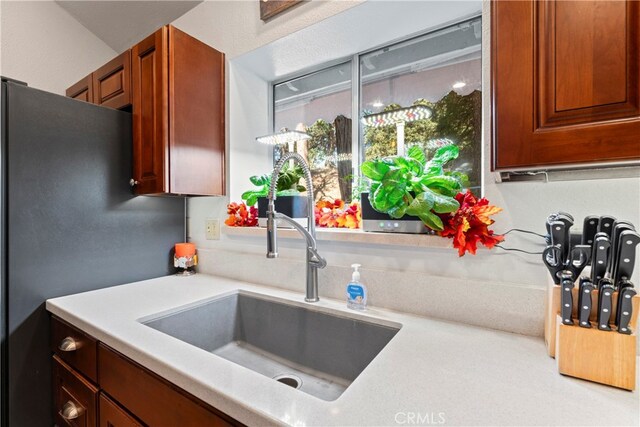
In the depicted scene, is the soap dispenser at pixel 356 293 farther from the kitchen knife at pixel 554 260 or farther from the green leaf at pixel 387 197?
the kitchen knife at pixel 554 260

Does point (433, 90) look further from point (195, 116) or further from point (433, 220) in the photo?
point (195, 116)

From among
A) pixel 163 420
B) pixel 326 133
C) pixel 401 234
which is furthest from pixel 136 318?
pixel 326 133

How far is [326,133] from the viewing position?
1559mm

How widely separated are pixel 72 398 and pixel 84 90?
1.63 meters

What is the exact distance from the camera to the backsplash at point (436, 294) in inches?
32.3

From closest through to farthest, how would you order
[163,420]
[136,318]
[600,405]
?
[600,405] → [163,420] → [136,318]

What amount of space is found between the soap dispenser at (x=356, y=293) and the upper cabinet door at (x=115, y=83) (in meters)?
1.34

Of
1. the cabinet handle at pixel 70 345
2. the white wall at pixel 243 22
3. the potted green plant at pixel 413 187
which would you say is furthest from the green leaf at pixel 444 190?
the cabinet handle at pixel 70 345

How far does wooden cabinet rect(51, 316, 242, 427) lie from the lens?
0.65 metres

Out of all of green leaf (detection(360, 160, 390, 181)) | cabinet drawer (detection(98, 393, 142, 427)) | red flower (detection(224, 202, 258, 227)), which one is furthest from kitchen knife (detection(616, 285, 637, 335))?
red flower (detection(224, 202, 258, 227))

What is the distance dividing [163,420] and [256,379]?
0.30 meters

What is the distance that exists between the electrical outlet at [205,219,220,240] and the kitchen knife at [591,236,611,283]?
146 centimetres

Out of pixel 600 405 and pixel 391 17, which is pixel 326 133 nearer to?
pixel 391 17

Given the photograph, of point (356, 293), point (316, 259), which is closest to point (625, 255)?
point (356, 293)
